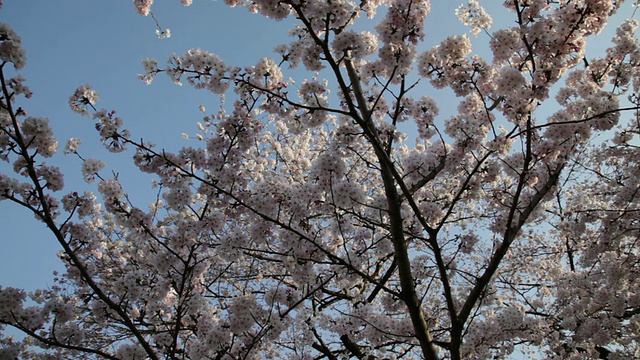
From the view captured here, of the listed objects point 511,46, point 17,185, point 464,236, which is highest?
point 511,46

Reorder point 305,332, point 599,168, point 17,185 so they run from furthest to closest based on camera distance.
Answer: point 599,168 → point 305,332 → point 17,185

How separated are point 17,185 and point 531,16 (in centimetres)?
513

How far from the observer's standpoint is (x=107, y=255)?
10117mm

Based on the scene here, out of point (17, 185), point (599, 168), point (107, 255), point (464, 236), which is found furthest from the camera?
point (599, 168)

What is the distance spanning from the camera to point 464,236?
5473 mm

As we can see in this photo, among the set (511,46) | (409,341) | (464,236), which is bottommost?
(409,341)

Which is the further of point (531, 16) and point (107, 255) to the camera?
point (107, 255)

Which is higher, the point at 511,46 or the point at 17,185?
the point at 511,46

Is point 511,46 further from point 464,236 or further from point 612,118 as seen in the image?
point 464,236

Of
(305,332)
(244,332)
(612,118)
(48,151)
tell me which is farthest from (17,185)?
(612,118)

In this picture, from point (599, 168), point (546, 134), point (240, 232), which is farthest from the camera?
point (599, 168)

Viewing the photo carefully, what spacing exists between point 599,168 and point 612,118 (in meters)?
8.02

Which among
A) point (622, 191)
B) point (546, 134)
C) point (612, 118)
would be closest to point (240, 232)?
point (546, 134)

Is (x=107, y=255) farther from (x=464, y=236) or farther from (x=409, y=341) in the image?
(x=464, y=236)
